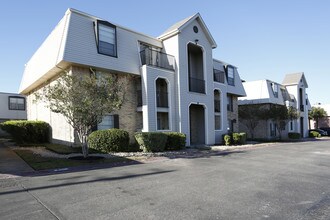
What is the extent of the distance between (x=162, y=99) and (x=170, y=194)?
13.1 metres

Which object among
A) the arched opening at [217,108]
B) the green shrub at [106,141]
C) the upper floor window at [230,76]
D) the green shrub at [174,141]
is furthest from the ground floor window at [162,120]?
the upper floor window at [230,76]

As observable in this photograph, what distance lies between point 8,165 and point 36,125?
29.7 ft

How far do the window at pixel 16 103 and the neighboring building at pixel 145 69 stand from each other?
11.5 meters

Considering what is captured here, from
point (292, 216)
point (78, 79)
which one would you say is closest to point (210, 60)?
point (78, 79)

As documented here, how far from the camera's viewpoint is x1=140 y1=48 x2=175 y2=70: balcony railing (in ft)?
61.1

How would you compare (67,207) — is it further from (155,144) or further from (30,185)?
(155,144)

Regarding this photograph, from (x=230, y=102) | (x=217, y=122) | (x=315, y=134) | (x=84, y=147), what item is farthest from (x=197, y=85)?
(x=315, y=134)

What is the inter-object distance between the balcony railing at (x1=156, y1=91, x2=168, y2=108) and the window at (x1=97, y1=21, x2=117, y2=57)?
448 cm

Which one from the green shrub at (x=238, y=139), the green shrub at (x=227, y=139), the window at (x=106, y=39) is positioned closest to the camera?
the window at (x=106, y=39)

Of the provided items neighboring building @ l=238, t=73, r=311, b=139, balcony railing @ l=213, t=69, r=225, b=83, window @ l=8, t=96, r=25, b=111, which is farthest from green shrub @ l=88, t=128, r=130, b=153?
window @ l=8, t=96, r=25, b=111

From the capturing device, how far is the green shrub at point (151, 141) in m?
15.0

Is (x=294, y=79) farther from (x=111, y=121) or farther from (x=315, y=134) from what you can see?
(x=111, y=121)

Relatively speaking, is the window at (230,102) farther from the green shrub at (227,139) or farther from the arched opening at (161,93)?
the arched opening at (161,93)

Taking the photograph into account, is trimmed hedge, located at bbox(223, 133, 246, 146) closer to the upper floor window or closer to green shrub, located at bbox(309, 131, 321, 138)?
the upper floor window
